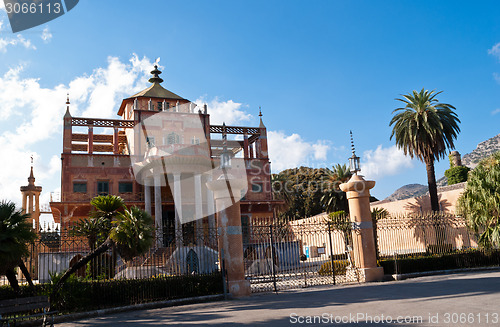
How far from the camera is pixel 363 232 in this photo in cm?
1605

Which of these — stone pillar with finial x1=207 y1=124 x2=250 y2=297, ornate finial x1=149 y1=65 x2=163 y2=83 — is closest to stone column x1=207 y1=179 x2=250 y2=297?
stone pillar with finial x1=207 y1=124 x2=250 y2=297

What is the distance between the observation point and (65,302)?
1139cm

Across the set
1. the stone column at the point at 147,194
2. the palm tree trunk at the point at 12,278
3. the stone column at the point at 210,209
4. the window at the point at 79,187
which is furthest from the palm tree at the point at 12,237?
the window at the point at 79,187

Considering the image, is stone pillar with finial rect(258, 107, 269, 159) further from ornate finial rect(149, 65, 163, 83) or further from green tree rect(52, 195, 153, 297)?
green tree rect(52, 195, 153, 297)

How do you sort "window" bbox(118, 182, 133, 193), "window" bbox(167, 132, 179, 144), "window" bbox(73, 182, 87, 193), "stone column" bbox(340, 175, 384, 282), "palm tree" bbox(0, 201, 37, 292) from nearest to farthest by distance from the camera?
1. "palm tree" bbox(0, 201, 37, 292)
2. "stone column" bbox(340, 175, 384, 282)
3. "window" bbox(73, 182, 87, 193)
4. "window" bbox(118, 182, 133, 193)
5. "window" bbox(167, 132, 179, 144)

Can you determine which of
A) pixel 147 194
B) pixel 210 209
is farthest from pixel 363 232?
pixel 147 194

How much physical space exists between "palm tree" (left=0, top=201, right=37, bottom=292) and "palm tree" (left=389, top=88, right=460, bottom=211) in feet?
84.0

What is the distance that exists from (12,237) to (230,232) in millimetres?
6127

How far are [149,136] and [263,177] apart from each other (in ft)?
34.2

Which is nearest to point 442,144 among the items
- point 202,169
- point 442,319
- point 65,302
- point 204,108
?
point 202,169

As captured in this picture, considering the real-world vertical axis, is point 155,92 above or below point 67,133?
Answer: above

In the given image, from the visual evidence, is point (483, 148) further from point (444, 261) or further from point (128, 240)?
point (128, 240)

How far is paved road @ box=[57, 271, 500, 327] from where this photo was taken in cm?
817

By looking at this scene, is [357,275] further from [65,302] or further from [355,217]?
[65,302]
